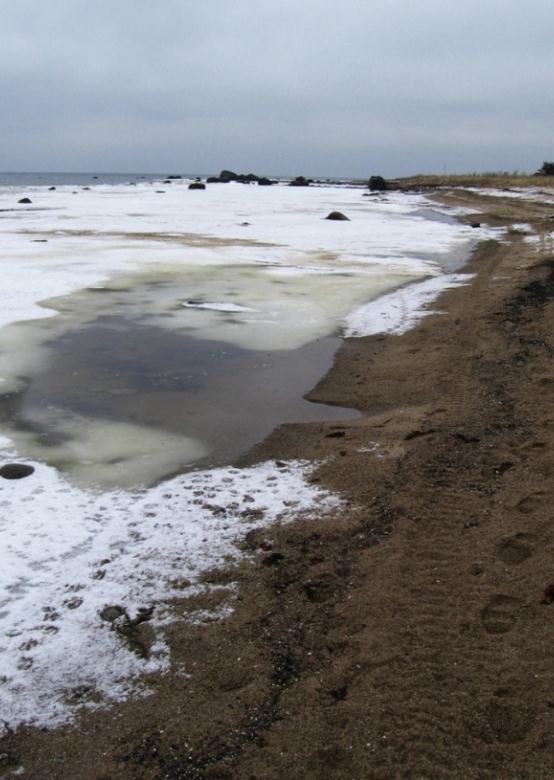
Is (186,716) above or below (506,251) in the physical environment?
below

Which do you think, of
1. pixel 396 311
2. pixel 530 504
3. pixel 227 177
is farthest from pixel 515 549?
pixel 227 177

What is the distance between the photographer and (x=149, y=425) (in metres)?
5.73

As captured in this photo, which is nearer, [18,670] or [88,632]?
[18,670]

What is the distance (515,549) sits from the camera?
374cm

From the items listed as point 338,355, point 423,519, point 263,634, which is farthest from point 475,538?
point 338,355

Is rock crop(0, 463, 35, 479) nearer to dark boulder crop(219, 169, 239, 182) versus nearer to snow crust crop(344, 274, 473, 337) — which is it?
snow crust crop(344, 274, 473, 337)

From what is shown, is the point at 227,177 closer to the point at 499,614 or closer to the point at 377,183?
the point at 377,183

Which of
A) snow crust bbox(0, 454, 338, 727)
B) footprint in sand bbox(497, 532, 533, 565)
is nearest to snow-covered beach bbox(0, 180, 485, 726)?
snow crust bbox(0, 454, 338, 727)

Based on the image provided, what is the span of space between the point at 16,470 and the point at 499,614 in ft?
11.4

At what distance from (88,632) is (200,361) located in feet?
15.5

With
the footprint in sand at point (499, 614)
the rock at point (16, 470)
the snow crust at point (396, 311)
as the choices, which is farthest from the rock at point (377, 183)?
the footprint in sand at point (499, 614)

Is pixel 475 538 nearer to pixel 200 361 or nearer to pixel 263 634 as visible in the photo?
pixel 263 634

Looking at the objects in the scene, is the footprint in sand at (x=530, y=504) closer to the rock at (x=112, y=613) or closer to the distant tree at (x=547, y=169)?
the rock at (x=112, y=613)

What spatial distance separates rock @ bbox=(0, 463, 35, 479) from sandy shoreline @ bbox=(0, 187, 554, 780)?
5.70 feet
